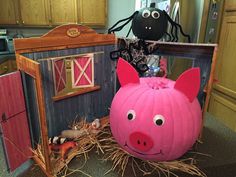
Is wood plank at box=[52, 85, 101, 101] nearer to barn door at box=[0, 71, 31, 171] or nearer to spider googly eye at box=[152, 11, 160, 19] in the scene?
barn door at box=[0, 71, 31, 171]

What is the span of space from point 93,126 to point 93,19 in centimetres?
183

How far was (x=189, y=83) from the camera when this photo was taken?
0.62 metres

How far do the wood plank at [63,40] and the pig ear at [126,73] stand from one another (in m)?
0.21

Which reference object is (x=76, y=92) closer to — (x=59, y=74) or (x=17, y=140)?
(x=59, y=74)

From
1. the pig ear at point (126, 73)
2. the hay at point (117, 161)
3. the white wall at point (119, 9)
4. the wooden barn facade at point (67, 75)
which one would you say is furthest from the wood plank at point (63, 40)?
the white wall at point (119, 9)

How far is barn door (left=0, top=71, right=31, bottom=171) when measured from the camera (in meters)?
0.64

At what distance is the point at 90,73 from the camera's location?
87 cm

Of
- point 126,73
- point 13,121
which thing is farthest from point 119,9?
point 13,121

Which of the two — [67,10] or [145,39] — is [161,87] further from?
[67,10]

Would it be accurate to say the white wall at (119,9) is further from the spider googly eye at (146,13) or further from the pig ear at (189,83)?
the pig ear at (189,83)

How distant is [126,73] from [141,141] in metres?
0.24

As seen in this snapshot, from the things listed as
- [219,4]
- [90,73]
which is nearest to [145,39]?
[90,73]

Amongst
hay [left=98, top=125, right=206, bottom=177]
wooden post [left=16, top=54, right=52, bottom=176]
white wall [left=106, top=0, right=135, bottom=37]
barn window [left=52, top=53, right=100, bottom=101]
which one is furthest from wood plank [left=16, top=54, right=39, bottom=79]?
white wall [left=106, top=0, right=135, bottom=37]

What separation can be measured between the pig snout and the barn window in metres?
0.35
